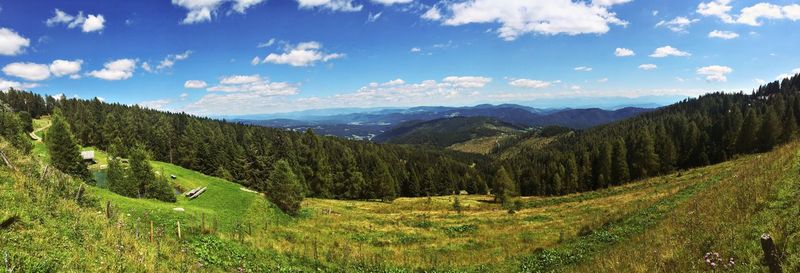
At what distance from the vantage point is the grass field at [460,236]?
10.5 meters

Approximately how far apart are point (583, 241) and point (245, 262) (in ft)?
61.8

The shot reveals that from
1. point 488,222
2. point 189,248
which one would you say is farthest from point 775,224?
point 488,222

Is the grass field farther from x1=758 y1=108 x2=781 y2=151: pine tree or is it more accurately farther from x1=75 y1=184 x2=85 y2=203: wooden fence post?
x1=758 y1=108 x2=781 y2=151: pine tree

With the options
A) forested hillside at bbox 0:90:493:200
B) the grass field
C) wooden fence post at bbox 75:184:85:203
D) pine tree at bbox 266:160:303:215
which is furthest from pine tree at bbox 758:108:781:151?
wooden fence post at bbox 75:184:85:203

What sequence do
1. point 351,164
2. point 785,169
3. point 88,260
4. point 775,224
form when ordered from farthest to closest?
point 351,164 → point 785,169 → point 88,260 → point 775,224

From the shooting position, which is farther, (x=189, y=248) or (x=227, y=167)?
(x=227, y=167)

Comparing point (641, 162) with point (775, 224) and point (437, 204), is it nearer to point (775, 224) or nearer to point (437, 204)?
point (437, 204)

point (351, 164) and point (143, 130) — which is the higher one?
point (143, 130)

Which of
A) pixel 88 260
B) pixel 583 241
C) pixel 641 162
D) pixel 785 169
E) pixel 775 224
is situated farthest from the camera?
pixel 641 162

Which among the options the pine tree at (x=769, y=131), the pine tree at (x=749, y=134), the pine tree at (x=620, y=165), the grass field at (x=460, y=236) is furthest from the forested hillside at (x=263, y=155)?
the pine tree at (x=769, y=131)

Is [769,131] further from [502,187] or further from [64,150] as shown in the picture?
[64,150]

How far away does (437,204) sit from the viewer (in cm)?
7256

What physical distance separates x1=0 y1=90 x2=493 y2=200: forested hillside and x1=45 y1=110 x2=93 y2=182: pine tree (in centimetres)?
2809

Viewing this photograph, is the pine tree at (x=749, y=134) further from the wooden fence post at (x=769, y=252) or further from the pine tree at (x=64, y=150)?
the pine tree at (x=64, y=150)
